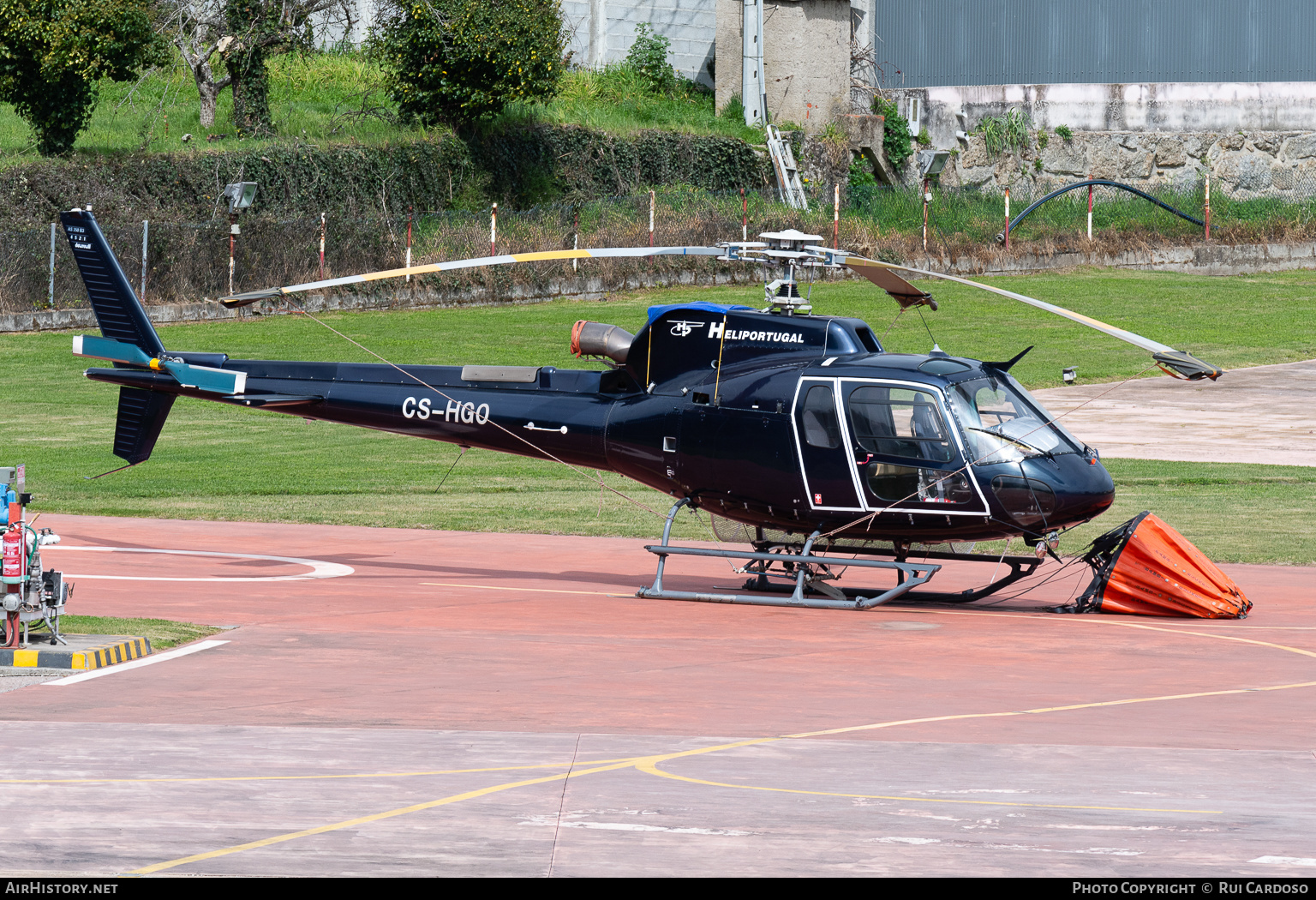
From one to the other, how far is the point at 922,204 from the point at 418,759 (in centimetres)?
4131

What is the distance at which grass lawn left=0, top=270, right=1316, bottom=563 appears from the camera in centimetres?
2184

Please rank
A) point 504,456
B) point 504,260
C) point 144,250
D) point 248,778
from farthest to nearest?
1. point 144,250
2. point 504,456
3. point 504,260
4. point 248,778

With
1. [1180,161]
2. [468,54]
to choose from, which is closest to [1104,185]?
[1180,161]

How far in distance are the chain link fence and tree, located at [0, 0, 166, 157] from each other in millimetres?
3847

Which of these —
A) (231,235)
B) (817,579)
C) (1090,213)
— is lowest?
(817,579)

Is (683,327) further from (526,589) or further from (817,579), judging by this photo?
(526,589)

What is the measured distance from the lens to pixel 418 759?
919 cm

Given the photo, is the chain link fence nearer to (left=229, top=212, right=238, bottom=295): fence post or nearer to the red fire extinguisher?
(left=229, top=212, right=238, bottom=295): fence post

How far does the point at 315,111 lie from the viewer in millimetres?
47125

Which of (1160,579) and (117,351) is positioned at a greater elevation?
(117,351)

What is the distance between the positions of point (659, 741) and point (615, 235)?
116 ft

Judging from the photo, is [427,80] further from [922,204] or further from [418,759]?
[418,759]

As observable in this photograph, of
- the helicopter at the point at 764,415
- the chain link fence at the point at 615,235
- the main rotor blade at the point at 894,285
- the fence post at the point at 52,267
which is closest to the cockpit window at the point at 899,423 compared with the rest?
the helicopter at the point at 764,415
